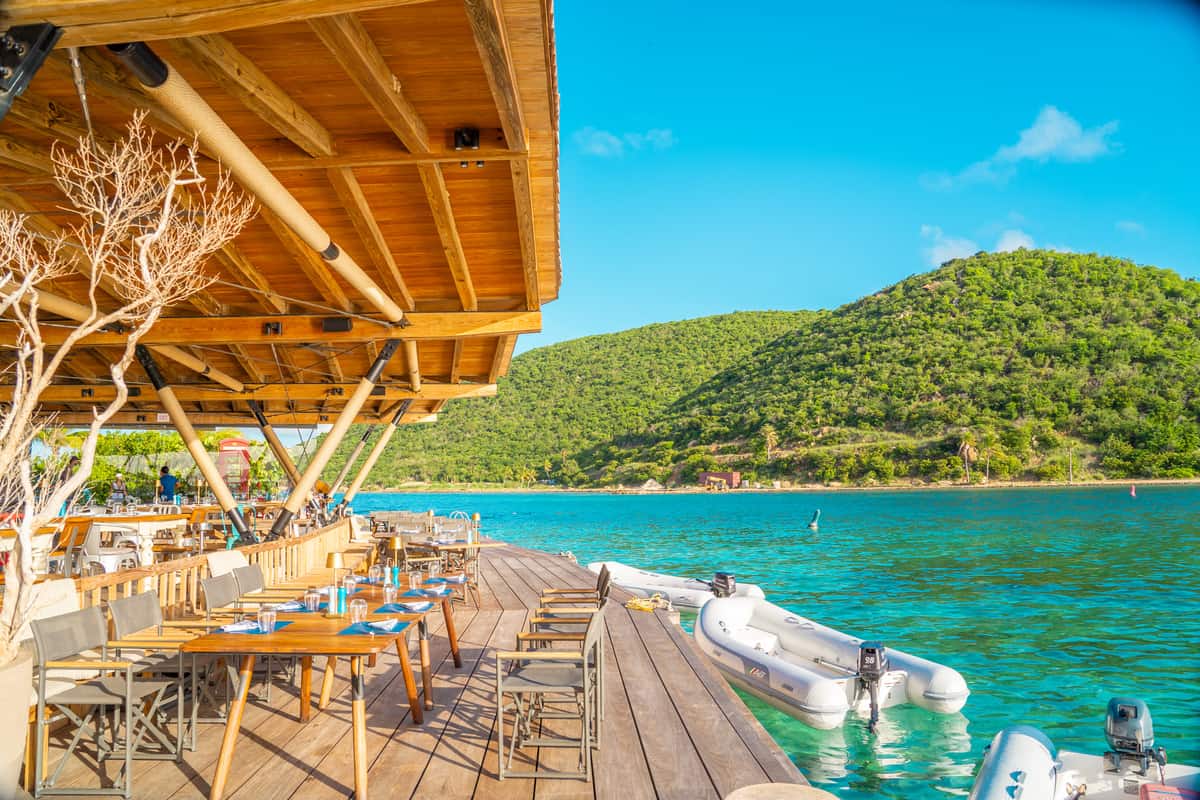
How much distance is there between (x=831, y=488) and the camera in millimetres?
65938

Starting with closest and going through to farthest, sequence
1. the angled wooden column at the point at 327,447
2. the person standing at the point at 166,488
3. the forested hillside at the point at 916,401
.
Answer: the angled wooden column at the point at 327,447 → the person standing at the point at 166,488 → the forested hillside at the point at 916,401

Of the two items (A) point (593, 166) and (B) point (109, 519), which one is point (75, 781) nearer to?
(B) point (109, 519)

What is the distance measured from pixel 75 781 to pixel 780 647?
24.9 ft

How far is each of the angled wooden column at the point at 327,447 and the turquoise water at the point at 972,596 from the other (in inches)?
219

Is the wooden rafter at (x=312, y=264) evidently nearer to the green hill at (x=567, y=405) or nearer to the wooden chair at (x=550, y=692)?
the wooden chair at (x=550, y=692)

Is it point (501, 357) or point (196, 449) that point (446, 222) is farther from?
point (501, 357)

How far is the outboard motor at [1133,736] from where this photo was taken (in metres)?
4.75

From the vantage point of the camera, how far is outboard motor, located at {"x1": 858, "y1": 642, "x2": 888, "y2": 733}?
7.55 meters

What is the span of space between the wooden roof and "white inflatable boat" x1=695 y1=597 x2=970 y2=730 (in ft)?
14.2

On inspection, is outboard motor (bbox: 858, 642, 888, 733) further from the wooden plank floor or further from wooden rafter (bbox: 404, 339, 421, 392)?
wooden rafter (bbox: 404, 339, 421, 392)

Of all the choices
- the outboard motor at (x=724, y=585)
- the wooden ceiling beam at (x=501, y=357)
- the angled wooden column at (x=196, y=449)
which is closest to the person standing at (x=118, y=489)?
the wooden ceiling beam at (x=501, y=357)

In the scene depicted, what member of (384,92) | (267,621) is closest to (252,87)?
Answer: (384,92)

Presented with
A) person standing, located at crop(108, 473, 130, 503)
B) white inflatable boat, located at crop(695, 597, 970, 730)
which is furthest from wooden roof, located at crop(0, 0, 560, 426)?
person standing, located at crop(108, 473, 130, 503)

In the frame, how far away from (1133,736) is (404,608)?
4.65 m
